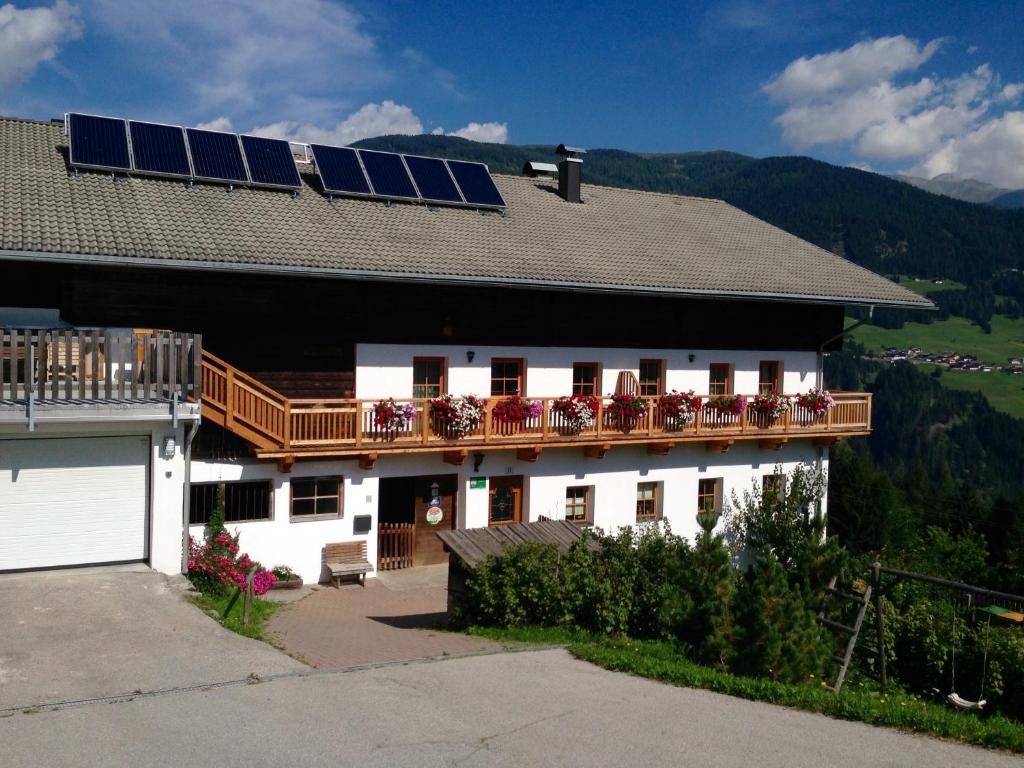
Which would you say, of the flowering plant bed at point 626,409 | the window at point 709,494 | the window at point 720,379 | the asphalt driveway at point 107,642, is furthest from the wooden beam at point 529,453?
the asphalt driveway at point 107,642

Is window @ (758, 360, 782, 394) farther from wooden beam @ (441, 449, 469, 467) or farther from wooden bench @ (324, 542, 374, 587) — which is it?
wooden bench @ (324, 542, 374, 587)

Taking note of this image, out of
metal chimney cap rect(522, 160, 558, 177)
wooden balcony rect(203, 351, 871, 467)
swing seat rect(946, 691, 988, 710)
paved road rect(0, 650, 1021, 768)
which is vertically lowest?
swing seat rect(946, 691, 988, 710)

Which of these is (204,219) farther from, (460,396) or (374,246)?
(460,396)

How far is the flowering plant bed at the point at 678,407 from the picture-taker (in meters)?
21.4

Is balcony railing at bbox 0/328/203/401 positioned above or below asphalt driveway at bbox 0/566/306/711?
above

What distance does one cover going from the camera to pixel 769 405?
2261 cm

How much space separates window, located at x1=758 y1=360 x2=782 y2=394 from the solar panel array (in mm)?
7740

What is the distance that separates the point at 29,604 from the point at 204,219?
8.02 meters

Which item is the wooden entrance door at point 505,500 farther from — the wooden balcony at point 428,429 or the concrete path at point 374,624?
the concrete path at point 374,624

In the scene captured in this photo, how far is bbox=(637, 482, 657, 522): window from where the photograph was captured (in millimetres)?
22375

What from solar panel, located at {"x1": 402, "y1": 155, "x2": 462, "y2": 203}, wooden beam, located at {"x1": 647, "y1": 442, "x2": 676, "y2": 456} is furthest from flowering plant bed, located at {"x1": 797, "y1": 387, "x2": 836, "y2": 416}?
solar panel, located at {"x1": 402, "y1": 155, "x2": 462, "y2": 203}

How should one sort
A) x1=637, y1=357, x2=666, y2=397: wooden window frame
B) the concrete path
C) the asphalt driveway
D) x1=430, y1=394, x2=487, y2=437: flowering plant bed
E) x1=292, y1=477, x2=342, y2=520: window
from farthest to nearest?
x1=637, y1=357, x2=666, y2=397: wooden window frame → x1=430, y1=394, x2=487, y2=437: flowering plant bed → x1=292, y1=477, x2=342, y2=520: window → the concrete path → the asphalt driveway

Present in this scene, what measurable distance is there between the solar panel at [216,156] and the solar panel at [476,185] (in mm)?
5258

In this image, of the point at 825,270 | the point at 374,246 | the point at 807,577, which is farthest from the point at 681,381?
the point at 807,577
